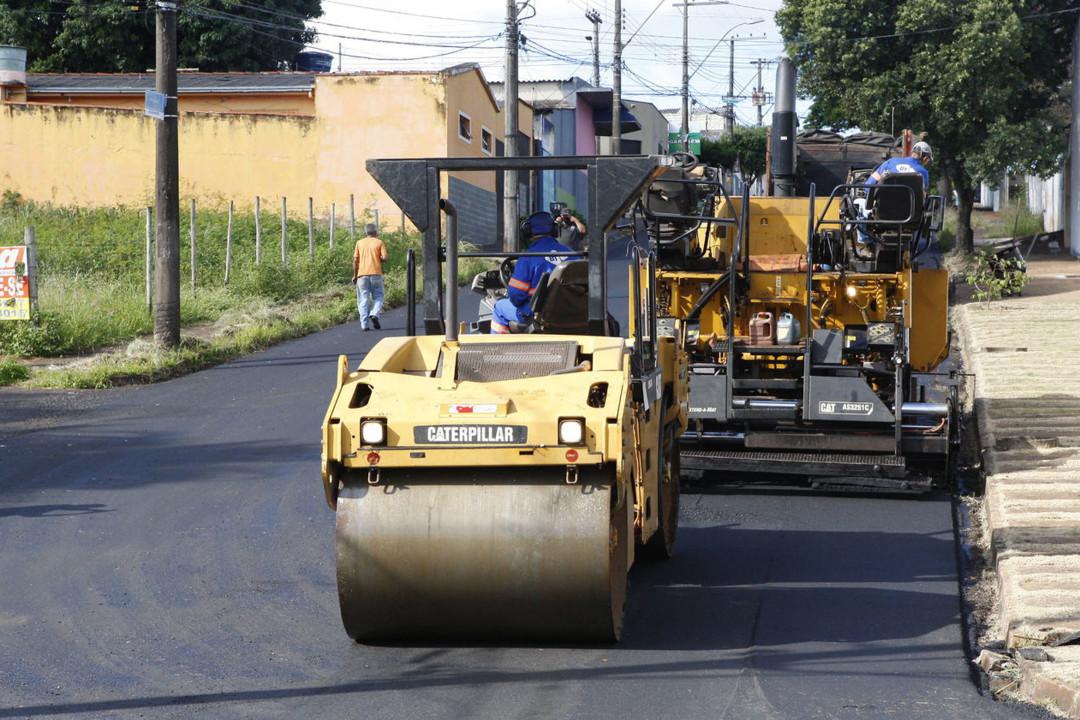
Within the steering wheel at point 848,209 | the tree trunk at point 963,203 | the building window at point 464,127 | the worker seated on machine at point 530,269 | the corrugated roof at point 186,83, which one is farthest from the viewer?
the corrugated roof at point 186,83

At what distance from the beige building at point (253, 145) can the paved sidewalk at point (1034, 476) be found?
14542 millimetres

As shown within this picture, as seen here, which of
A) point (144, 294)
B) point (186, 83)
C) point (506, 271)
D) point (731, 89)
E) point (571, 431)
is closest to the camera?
point (571, 431)

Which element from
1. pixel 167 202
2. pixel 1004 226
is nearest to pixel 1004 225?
pixel 1004 226

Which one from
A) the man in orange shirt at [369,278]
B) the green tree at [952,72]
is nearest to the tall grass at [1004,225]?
the green tree at [952,72]

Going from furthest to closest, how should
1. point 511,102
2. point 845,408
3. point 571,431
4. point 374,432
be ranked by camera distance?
point 511,102, point 845,408, point 374,432, point 571,431

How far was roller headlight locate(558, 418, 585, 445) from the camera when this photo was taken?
5730 mm

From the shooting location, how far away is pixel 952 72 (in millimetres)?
27219

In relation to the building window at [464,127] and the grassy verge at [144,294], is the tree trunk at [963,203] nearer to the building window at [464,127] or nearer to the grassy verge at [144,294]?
the building window at [464,127]

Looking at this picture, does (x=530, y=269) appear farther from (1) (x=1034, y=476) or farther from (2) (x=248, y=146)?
(2) (x=248, y=146)

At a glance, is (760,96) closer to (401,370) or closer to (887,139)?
(887,139)

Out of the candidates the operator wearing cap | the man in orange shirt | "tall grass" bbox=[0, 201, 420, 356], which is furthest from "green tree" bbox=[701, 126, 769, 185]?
the operator wearing cap

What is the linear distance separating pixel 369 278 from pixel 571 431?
1309 cm

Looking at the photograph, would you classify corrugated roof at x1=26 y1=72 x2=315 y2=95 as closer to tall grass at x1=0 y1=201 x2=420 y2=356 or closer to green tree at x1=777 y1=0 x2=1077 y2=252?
tall grass at x1=0 y1=201 x2=420 y2=356

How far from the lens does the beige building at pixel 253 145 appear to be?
3086cm
